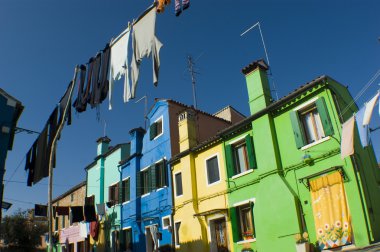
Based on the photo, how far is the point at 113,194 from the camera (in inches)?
991

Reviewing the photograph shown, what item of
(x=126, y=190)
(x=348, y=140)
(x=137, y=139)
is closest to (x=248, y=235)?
(x=348, y=140)

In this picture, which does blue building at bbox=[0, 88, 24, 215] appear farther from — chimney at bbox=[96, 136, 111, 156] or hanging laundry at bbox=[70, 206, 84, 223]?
chimney at bbox=[96, 136, 111, 156]

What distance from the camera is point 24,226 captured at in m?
35.3

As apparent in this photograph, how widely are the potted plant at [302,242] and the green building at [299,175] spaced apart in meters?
0.24

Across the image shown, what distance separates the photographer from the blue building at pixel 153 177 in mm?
19516

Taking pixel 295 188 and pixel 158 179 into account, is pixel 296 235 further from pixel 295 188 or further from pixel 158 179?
pixel 158 179

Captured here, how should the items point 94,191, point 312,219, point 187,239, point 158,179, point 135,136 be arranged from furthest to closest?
point 94,191 → point 135,136 → point 158,179 → point 187,239 → point 312,219

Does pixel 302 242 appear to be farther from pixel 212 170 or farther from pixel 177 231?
pixel 177 231

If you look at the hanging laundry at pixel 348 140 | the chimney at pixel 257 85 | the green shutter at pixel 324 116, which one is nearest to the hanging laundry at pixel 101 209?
the chimney at pixel 257 85

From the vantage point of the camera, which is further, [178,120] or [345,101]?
[178,120]

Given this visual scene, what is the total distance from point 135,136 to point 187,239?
8.75 m

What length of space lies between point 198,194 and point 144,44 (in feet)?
30.0

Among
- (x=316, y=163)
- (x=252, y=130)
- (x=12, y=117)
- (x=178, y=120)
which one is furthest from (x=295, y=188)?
(x=12, y=117)

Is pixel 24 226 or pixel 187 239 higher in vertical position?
pixel 24 226
